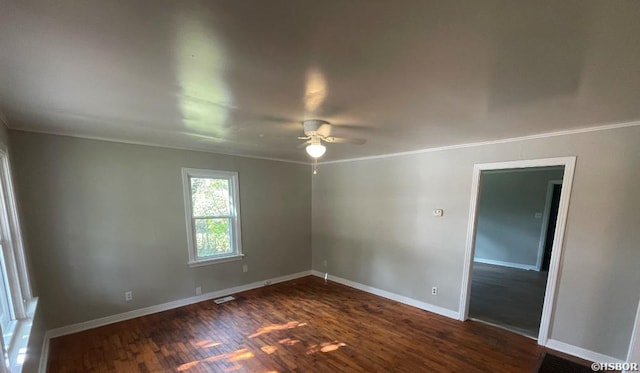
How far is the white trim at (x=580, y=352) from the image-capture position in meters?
2.43

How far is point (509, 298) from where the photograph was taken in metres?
4.19

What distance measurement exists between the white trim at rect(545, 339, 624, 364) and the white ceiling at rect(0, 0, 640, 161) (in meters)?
2.28

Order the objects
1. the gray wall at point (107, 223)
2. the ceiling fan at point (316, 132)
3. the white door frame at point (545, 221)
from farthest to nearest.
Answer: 1. the white door frame at point (545, 221)
2. the gray wall at point (107, 223)
3. the ceiling fan at point (316, 132)

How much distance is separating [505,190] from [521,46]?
668 cm

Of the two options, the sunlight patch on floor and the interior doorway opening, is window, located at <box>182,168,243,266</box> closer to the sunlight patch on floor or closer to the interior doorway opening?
the sunlight patch on floor

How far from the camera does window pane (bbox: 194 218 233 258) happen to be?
4.03m

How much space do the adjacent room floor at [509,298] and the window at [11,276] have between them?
4.81 meters

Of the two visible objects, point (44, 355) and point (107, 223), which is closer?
point (44, 355)

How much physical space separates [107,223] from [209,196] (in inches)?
52.3

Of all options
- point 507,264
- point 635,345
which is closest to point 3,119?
point 635,345

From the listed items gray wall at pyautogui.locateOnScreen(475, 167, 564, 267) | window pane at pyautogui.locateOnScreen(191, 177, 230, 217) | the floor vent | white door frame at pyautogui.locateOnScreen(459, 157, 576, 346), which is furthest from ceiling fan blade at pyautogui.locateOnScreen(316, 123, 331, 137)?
gray wall at pyautogui.locateOnScreen(475, 167, 564, 267)

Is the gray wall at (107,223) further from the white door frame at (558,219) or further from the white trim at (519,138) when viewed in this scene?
the white door frame at (558,219)

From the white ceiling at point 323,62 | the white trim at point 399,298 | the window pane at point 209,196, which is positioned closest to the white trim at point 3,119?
the white ceiling at point 323,62

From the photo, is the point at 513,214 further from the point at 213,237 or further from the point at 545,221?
the point at 213,237
